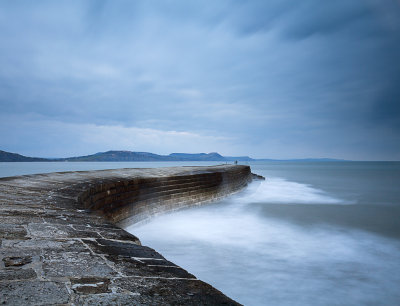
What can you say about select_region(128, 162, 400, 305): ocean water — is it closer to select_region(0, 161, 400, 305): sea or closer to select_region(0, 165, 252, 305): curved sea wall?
select_region(0, 161, 400, 305): sea

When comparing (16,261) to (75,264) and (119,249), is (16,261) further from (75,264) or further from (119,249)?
(119,249)

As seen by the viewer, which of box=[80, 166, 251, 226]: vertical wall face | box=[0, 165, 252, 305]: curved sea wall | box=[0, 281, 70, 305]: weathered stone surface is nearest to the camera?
box=[0, 281, 70, 305]: weathered stone surface

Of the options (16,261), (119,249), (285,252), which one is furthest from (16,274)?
(285,252)

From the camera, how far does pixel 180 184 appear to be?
10.6 m

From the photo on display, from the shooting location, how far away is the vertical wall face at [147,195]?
22.3ft

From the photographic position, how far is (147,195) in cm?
902

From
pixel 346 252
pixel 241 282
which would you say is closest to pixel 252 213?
pixel 346 252

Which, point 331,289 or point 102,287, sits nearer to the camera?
point 102,287

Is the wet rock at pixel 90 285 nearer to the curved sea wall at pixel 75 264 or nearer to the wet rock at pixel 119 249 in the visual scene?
the curved sea wall at pixel 75 264

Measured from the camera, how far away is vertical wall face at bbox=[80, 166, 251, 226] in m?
6.81

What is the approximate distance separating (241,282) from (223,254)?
4.75ft

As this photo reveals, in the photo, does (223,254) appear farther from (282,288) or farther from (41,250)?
(41,250)

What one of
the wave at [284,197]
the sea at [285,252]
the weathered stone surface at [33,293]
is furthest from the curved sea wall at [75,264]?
the wave at [284,197]

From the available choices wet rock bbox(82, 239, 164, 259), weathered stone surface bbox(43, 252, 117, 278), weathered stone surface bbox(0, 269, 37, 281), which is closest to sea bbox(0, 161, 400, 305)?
wet rock bbox(82, 239, 164, 259)
